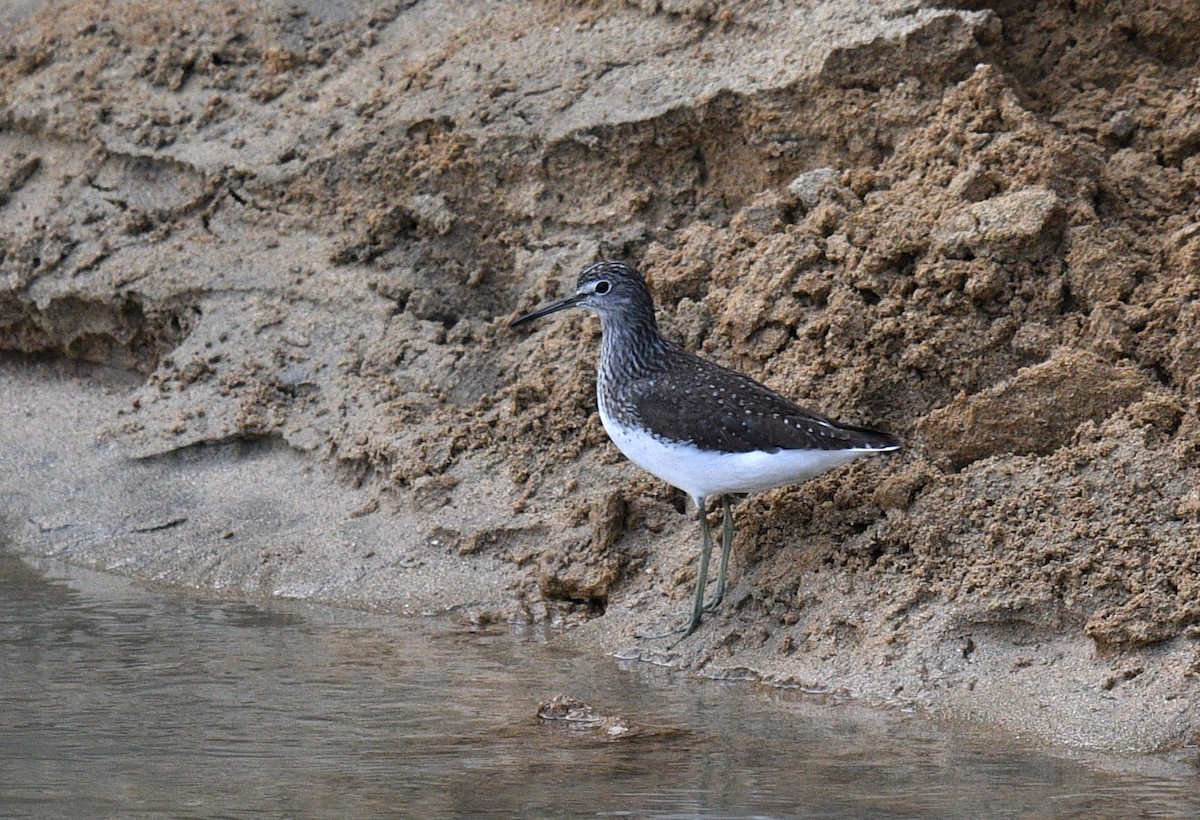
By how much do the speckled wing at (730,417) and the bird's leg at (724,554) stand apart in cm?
42

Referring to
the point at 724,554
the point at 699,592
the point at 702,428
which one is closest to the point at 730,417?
the point at 702,428

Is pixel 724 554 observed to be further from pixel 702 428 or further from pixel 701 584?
pixel 702 428

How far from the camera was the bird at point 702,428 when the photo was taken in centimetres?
620

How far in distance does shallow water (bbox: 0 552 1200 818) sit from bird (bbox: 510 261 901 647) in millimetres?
753

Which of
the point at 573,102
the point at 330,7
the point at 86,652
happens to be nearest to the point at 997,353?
the point at 573,102

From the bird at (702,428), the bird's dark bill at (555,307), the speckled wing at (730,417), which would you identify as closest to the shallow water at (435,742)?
the bird at (702,428)

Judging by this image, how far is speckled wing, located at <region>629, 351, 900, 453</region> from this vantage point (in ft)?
20.3

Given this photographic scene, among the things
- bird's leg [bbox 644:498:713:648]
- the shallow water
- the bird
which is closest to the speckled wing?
the bird

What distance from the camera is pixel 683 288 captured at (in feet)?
25.9

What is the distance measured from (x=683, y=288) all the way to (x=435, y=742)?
→ 3135 mm

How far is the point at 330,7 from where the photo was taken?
9930 millimetres

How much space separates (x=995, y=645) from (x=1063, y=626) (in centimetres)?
25

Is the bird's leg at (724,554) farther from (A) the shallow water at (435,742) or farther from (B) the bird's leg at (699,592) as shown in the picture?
(A) the shallow water at (435,742)

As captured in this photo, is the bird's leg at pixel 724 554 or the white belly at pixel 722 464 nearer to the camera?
the white belly at pixel 722 464
